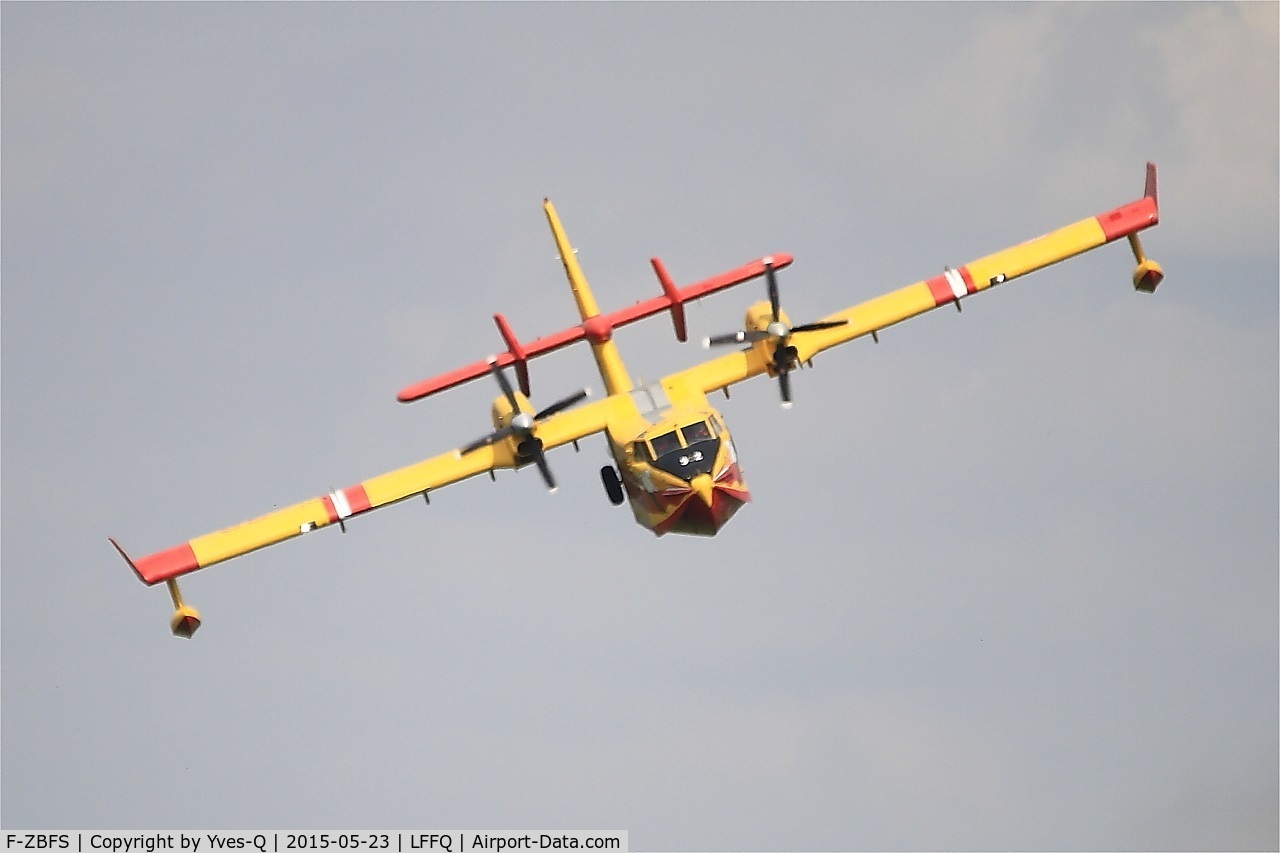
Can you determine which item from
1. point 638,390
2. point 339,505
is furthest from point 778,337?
point 339,505

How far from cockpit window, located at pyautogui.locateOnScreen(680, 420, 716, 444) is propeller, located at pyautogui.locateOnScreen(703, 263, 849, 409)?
12.8ft

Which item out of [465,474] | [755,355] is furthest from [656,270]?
[465,474]

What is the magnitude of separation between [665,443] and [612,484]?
16.6ft

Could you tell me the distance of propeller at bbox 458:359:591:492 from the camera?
64000mm

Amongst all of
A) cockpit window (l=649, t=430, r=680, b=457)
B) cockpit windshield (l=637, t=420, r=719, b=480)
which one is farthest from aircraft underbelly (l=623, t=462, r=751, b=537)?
cockpit window (l=649, t=430, r=680, b=457)

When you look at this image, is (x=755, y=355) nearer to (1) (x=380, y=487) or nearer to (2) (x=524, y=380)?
(2) (x=524, y=380)

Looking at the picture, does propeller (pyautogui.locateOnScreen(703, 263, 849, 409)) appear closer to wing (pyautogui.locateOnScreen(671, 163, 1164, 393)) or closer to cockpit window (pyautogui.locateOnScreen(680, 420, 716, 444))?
wing (pyautogui.locateOnScreen(671, 163, 1164, 393))

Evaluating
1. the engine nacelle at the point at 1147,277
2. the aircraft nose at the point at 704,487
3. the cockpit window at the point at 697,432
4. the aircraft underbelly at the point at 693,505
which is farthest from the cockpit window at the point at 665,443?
the engine nacelle at the point at 1147,277

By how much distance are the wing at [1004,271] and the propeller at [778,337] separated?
55cm

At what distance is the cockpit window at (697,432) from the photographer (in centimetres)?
6138

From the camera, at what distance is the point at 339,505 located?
2603 inches

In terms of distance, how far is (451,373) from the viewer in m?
Result: 65.7

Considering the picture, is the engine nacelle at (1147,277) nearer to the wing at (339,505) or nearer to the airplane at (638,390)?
the airplane at (638,390)

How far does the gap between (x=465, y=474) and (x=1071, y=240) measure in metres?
18.9
